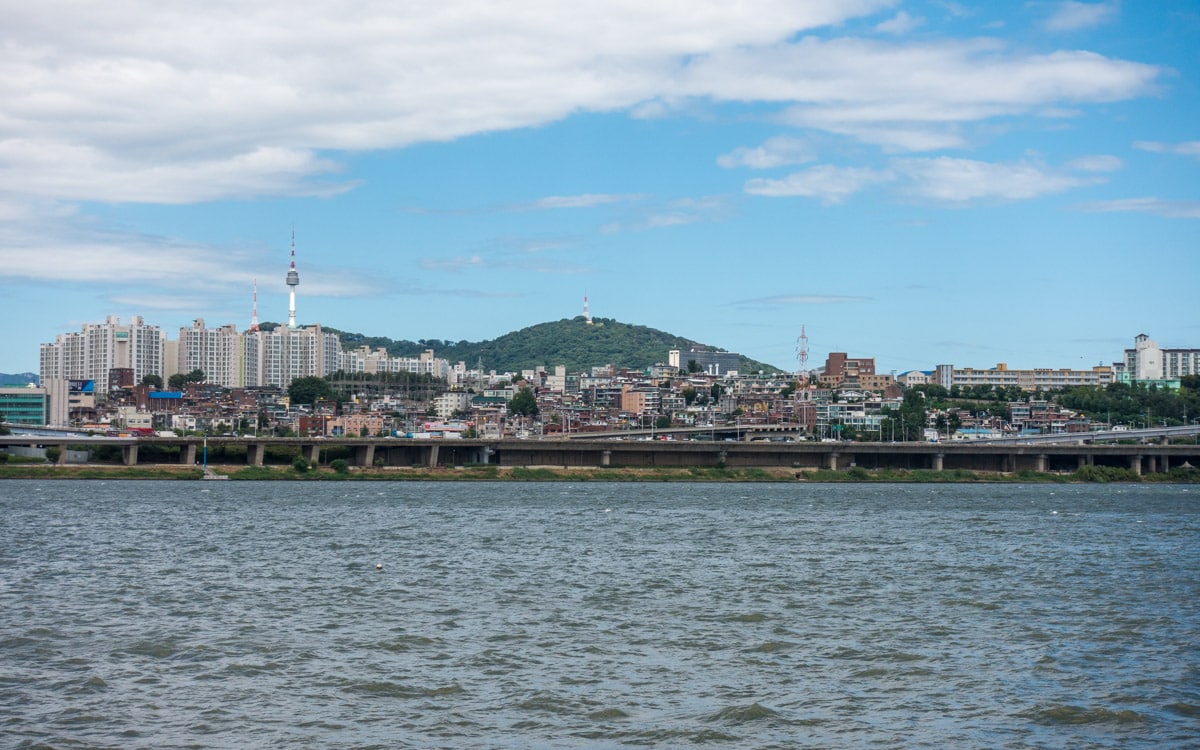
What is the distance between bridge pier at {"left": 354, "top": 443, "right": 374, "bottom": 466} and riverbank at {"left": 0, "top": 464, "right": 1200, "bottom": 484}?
115 inches

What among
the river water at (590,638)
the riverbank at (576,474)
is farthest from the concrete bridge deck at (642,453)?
the river water at (590,638)

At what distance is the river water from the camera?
1852cm

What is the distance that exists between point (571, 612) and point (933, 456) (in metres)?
107

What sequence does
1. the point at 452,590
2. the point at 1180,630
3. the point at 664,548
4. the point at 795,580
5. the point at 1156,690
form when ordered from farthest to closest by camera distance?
the point at 664,548, the point at 795,580, the point at 452,590, the point at 1180,630, the point at 1156,690

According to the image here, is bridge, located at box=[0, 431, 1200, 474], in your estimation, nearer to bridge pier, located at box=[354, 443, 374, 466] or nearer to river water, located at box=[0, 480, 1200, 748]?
bridge pier, located at box=[354, 443, 374, 466]

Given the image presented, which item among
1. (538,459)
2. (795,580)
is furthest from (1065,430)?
(795,580)

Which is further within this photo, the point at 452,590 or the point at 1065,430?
the point at 1065,430

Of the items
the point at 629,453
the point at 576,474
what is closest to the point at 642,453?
the point at 629,453

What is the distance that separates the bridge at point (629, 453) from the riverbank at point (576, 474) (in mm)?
2475

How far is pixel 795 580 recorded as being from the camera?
1432 inches

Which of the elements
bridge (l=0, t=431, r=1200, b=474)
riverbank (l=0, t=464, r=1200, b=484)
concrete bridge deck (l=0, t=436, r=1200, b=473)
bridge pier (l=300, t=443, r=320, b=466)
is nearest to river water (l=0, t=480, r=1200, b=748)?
riverbank (l=0, t=464, r=1200, b=484)

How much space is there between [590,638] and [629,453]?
10251 cm

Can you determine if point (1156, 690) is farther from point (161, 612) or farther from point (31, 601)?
point (31, 601)

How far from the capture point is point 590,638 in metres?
25.8
